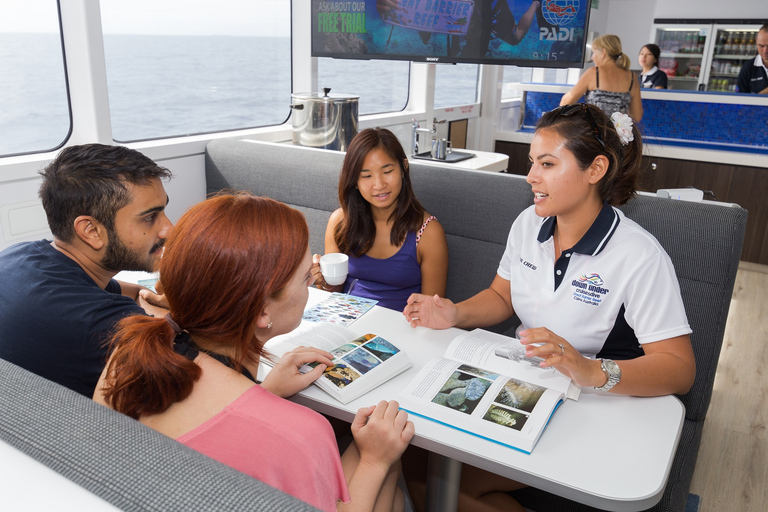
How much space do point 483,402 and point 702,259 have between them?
1027 mm

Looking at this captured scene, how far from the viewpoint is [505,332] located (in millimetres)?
2377

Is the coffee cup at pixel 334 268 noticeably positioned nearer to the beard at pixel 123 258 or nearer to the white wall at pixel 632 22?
the beard at pixel 123 258

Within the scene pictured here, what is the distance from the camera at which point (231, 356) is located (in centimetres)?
110

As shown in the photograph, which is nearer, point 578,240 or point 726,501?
point 578,240

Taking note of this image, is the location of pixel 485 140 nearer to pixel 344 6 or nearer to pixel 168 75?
pixel 344 6

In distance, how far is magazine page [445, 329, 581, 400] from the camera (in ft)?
4.53

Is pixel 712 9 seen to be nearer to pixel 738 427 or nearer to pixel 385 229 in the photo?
pixel 738 427

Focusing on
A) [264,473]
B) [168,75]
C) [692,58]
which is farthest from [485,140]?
[264,473]

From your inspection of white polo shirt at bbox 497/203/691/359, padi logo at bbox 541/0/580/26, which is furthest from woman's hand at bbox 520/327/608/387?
padi logo at bbox 541/0/580/26

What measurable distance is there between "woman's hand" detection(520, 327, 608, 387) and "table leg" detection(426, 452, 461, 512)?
35cm

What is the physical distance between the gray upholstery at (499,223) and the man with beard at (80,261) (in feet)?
3.69

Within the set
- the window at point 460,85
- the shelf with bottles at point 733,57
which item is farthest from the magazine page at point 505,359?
the shelf with bottles at point 733,57

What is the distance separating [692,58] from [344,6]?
7455mm

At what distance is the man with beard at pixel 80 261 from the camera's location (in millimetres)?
1242
